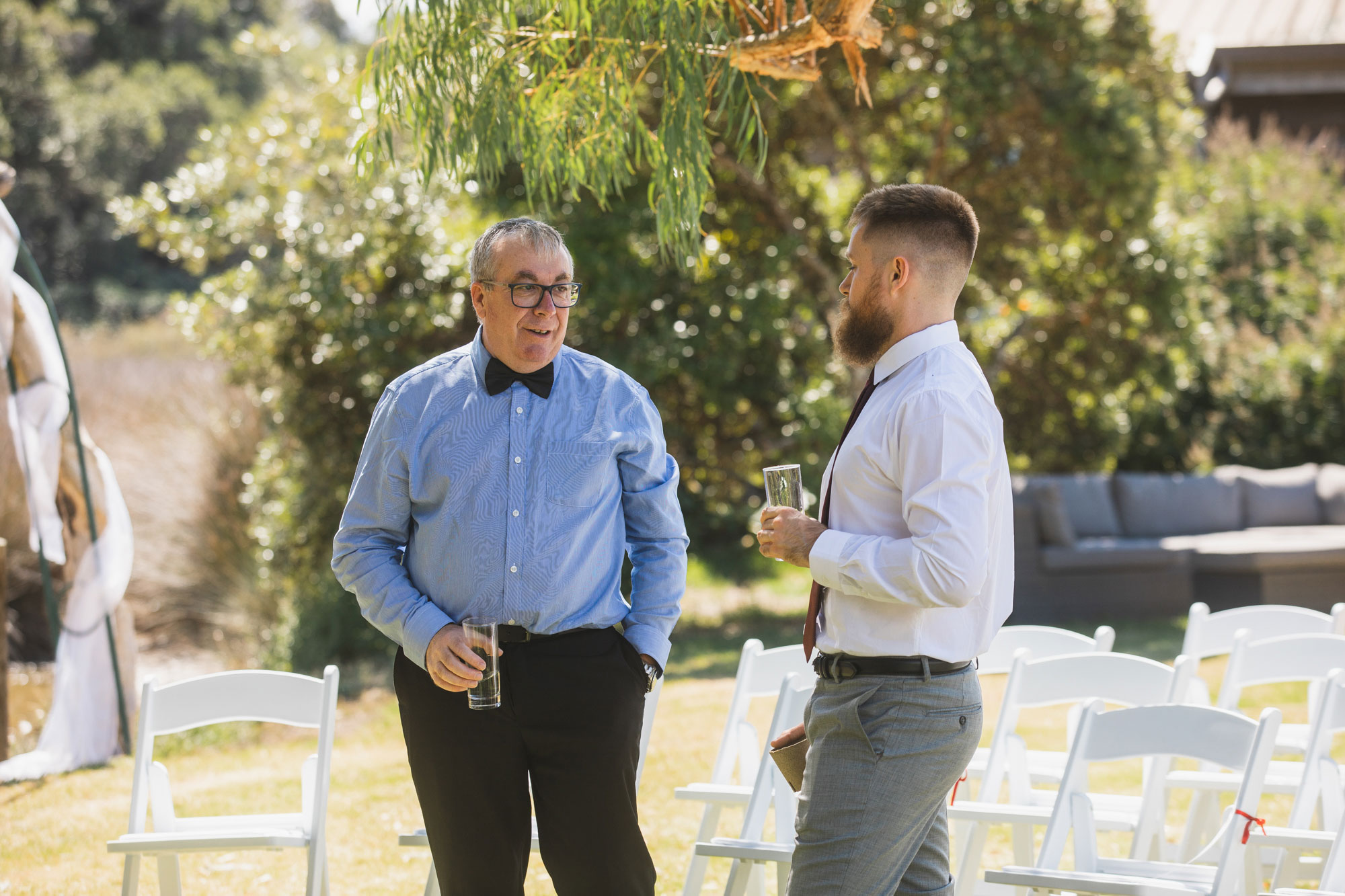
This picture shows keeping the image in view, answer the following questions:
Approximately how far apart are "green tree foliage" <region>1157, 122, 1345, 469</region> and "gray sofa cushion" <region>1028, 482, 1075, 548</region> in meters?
2.57

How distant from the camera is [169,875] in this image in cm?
349

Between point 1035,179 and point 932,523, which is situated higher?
point 1035,179

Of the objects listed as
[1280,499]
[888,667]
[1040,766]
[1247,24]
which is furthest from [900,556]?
[1247,24]

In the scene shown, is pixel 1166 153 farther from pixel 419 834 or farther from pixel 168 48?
pixel 168 48

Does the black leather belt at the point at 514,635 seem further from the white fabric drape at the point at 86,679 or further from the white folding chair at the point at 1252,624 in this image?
the white fabric drape at the point at 86,679

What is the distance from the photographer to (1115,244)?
11.4 meters

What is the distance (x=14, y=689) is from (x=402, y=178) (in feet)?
15.6

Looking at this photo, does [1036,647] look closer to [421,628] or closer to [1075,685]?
[1075,685]

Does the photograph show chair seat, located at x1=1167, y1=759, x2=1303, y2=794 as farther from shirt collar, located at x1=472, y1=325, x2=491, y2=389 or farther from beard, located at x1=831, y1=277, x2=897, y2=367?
shirt collar, located at x1=472, y1=325, x2=491, y2=389

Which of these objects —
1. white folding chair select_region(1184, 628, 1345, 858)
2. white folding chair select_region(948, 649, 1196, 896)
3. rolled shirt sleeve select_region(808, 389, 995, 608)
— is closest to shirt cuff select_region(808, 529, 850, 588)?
rolled shirt sleeve select_region(808, 389, 995, 608)

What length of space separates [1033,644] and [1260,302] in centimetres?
1168

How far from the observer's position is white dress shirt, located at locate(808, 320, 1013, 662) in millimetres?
2242

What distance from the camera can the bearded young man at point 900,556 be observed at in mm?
2264

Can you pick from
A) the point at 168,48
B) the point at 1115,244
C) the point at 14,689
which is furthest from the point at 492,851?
the point at 168,48
